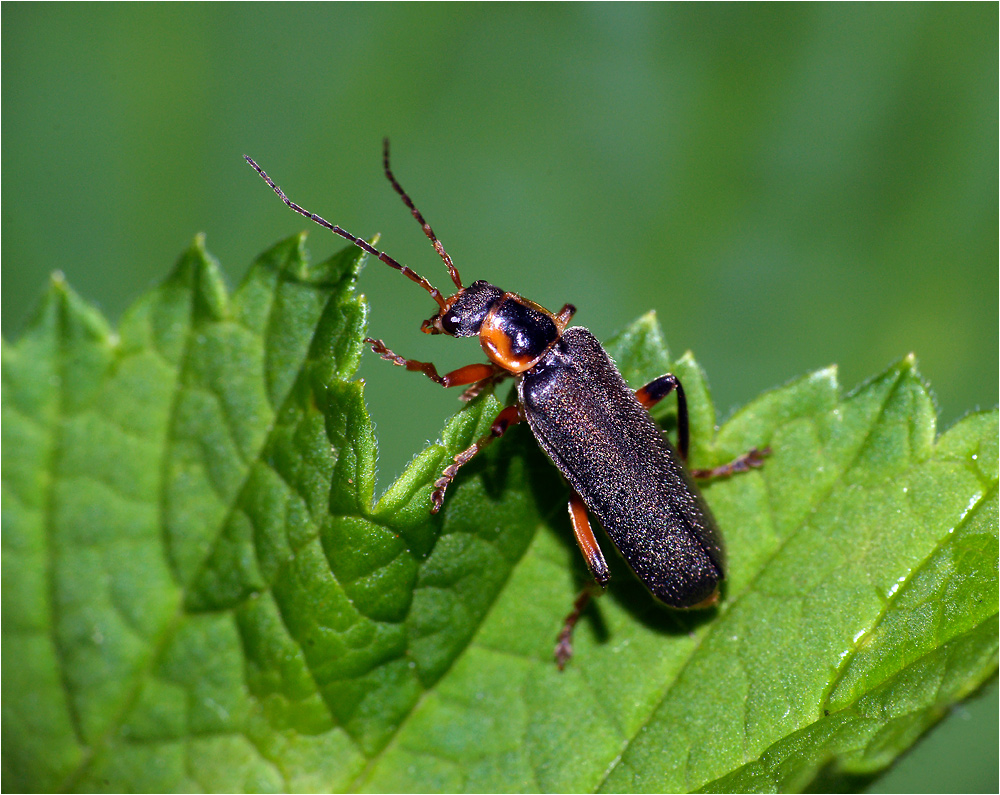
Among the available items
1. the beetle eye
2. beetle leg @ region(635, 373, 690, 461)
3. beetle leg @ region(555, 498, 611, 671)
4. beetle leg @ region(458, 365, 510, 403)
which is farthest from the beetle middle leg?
the beetle eye

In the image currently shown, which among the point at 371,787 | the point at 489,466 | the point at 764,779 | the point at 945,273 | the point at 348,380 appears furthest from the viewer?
the point at 945,273

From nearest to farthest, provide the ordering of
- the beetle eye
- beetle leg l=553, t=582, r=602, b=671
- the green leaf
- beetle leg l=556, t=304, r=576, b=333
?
1. the green leaf
2. beetle leg l=553, t=582, r=602, b=671
3. the beetle eye
4. beetle leg l=556, t=304, r=576, b=333

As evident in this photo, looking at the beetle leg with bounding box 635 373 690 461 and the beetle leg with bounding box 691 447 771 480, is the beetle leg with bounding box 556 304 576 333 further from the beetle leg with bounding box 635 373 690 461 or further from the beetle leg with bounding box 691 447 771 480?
the beetle leg with bounding box 691 447 771 480

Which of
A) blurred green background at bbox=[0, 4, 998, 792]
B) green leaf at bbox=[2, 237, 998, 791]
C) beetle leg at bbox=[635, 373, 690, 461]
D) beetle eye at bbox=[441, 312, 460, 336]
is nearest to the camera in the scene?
green leaf at bbox=[2, 237, 998, 791]

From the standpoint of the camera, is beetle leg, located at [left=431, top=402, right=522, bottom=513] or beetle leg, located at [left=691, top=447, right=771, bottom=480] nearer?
beetle leg, located at [left=431, top=402, right=522, bottom=513]

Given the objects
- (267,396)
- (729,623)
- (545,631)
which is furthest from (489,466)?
(729,623)

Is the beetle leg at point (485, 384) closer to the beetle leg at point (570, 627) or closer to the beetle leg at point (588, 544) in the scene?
the beetle leg at point (588, 544)

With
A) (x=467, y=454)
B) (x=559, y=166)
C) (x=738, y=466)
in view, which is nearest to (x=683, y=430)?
(x=738, y=466)

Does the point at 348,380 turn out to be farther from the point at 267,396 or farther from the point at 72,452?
the point at 72,452
